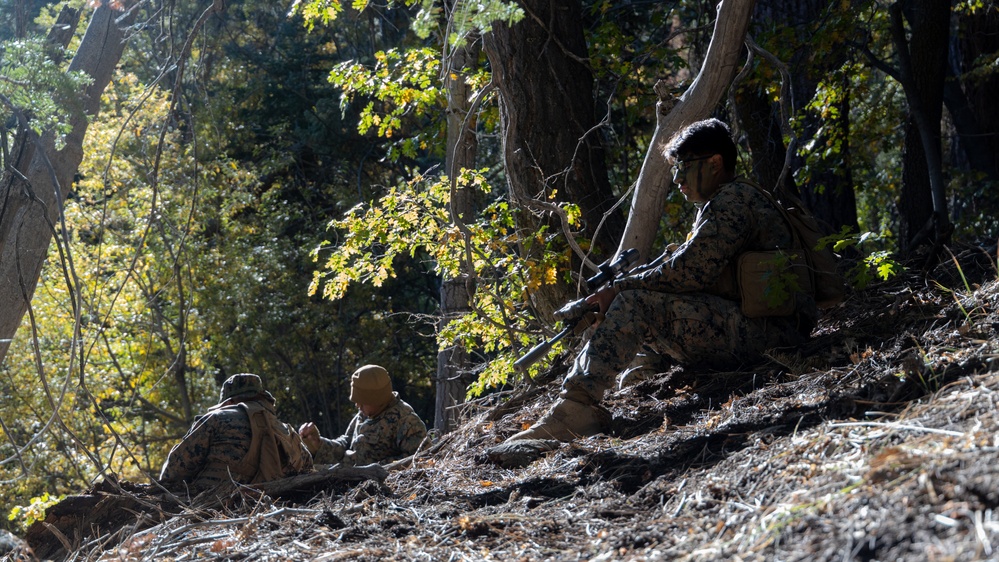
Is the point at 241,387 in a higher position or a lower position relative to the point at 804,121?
lower

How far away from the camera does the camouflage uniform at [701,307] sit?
16.2ft

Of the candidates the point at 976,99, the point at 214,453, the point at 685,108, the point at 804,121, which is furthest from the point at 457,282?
the point at 976,99

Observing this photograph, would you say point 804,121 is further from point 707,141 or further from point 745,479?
point 745,479

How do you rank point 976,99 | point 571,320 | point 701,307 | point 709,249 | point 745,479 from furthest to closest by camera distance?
point 976,99 < point 571,320 < point 701,307 < point 709,249 < point 745,479

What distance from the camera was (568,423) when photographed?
4.98 metres

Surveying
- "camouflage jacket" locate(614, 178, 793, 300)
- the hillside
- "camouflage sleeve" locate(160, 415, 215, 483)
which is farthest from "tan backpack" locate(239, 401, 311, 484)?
"camouflage jacket" locate(614, 178, 793, 300)

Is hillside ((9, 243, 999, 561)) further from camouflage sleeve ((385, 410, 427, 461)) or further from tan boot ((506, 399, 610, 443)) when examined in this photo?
camouflage sleeve ((385, 410, 427, 461))

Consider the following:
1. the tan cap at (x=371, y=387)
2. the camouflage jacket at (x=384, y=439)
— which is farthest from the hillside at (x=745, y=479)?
the tan cap at (x=371, y=387)

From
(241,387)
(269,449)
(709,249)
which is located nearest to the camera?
(709,249)

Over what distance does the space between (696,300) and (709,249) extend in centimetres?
29

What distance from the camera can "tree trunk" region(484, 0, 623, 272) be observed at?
721cm

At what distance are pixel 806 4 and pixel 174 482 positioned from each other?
666 centimetres

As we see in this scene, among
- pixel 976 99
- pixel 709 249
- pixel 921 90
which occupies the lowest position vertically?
pixel 709 249

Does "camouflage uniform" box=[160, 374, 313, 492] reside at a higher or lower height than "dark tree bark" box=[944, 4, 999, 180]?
lower
